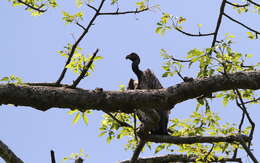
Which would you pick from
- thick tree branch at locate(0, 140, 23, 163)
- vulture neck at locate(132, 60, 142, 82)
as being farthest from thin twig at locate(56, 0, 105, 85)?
vulture neck at locate(132, 60, 142, 82)

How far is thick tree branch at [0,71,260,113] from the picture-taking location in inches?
193

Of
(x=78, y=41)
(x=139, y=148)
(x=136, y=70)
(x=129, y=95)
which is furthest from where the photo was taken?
(x=136, y=70)

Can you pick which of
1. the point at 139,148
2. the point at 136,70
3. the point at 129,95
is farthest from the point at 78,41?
the point at 136,70

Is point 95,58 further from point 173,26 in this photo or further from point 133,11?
point 173,26

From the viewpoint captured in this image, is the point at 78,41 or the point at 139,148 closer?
the point at 78,41

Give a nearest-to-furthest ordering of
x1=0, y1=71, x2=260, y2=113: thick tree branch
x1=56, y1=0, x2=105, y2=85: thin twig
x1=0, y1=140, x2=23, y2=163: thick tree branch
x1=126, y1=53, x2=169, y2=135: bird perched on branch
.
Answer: x1=0, y1=71, x2=260, y2=113: thick tree branch
x1=56, y1=0, x2=105, y2=85: thin twig
x1=0, y1=140, x2=23, y2=163: thick tree branch
x1=126, y1=53, x2=169, y2=135: bird perched on branch

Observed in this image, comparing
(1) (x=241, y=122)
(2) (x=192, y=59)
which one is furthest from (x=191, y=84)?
(1) (x=241, y=122)

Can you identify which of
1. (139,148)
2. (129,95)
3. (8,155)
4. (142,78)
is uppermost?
(142,78)

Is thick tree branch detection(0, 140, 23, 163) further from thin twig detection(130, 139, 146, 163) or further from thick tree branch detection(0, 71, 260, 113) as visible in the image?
thin twig detection(130, 139, 146, 163)

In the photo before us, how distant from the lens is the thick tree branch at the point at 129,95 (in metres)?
4.89

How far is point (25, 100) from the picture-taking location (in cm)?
484

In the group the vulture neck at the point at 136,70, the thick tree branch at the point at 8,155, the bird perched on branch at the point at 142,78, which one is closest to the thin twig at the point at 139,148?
the bird perched on branch at the point at 142,78

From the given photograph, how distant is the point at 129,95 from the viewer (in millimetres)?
5066

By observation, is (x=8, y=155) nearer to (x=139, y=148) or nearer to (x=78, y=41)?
(x=78, y=41)
